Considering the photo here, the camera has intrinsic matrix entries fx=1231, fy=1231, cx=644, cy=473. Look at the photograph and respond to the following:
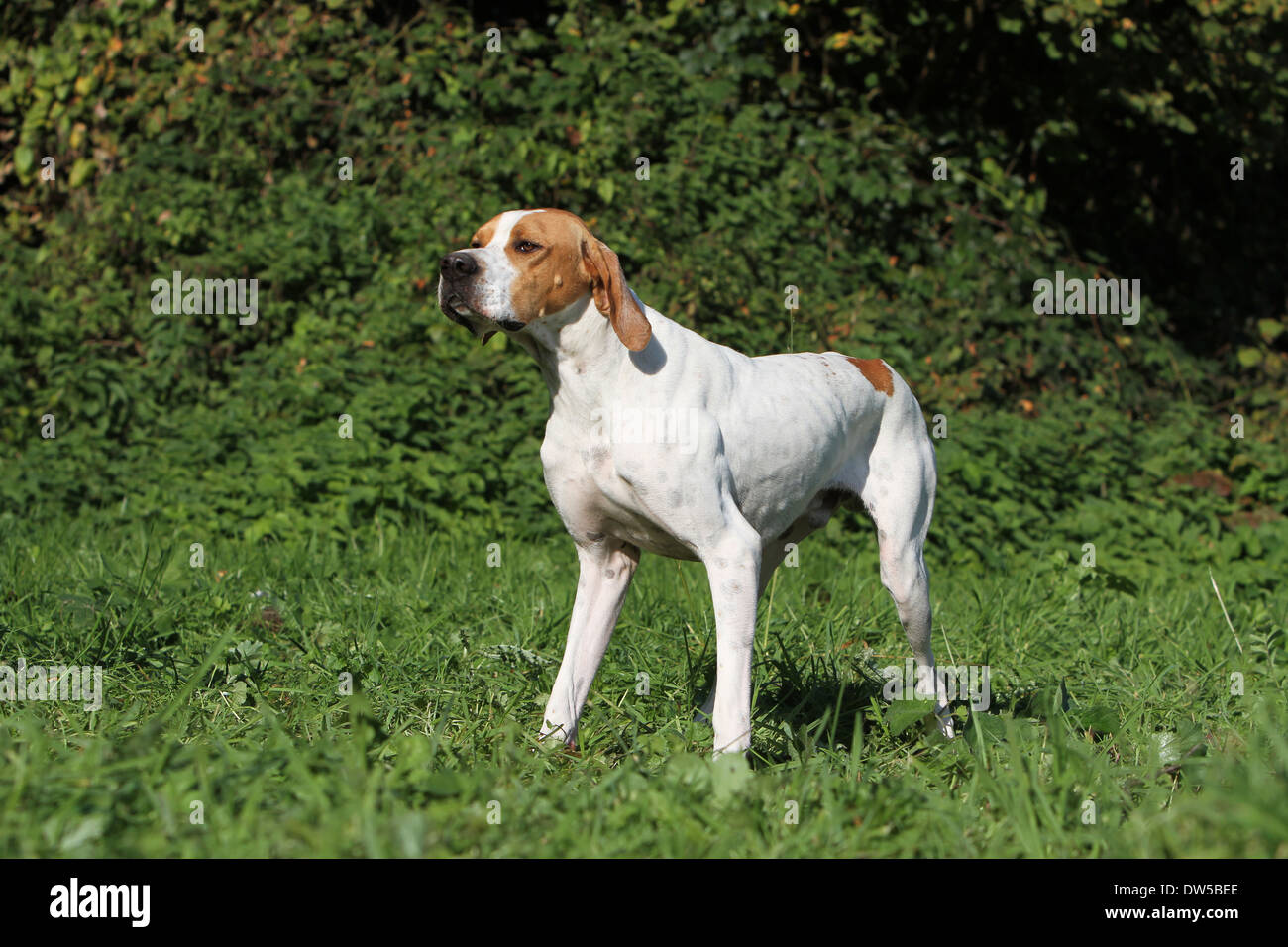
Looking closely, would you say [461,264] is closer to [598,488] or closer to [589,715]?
[598,488]

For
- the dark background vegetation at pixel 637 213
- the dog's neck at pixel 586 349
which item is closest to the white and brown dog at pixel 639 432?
the dog's neck at pixel 586 349

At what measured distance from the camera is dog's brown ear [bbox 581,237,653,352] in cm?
314

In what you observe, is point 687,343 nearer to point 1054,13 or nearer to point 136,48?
point 1054,13

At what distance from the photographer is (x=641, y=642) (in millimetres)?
4195

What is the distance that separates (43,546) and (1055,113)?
667 cm

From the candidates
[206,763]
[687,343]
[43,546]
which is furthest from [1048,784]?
[43,546]

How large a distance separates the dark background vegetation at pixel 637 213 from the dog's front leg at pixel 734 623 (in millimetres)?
3142

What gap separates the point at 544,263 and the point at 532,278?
2.1 inches

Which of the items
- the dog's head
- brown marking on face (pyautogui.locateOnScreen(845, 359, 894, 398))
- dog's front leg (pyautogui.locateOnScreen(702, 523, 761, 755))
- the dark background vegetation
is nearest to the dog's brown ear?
the dog's head

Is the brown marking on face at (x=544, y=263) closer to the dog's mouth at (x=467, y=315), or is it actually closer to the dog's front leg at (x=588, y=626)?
the dog's mouth at (x=467, y=315)

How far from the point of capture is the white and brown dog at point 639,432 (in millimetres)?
3109

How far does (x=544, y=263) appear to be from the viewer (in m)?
3.12

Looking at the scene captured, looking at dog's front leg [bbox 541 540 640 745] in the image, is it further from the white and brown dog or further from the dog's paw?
the dog's paw
